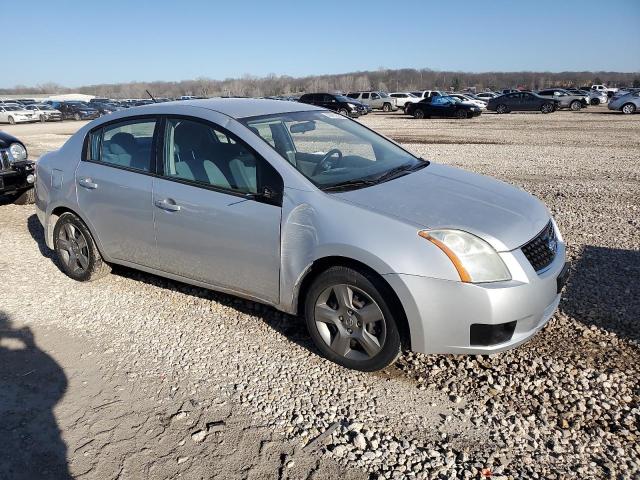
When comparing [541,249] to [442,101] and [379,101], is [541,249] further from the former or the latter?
[379,101]

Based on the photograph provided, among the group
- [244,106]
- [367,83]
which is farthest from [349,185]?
[367,83]

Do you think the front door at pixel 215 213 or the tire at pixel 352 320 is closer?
the tire at pixel 352 320

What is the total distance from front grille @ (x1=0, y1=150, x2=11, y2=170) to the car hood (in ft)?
20.1

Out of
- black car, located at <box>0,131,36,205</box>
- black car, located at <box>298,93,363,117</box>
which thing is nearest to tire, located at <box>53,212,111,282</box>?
black car, located at <box>0,131,36,205</box>

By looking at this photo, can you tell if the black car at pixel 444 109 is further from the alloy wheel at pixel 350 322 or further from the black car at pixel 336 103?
the alloy wheel at pixel 350 322

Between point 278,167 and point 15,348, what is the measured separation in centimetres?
241

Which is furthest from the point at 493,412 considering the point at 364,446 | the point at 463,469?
the point at 364,446

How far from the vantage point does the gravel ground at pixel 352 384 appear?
2.64 meters

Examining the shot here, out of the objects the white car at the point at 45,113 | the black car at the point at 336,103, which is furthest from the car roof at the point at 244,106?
the white car at the point at 45,113

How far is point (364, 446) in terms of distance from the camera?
275 centimetres

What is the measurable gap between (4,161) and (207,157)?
16.5 feet

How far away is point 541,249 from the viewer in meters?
3.30

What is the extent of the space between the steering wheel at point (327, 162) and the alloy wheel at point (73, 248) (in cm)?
250

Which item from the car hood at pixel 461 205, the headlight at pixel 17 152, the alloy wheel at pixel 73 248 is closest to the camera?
the car hood at pixel 461 205
